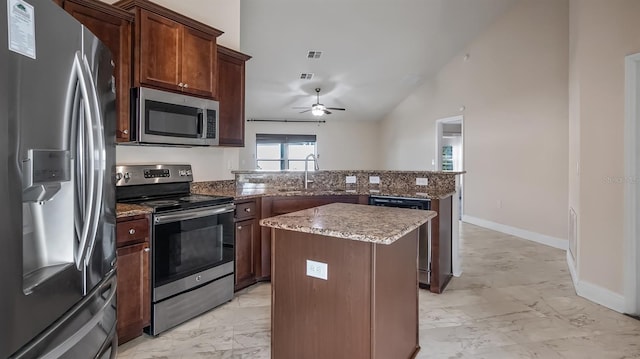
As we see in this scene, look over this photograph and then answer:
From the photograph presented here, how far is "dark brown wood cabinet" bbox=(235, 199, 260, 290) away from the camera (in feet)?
10.1

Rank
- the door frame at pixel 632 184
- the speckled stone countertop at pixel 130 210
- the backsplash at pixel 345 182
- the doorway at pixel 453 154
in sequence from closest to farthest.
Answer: the speckled stone countertop at pixel 130 210 → the door frame at pixel 632 184 → the doorway at pixel 453 154 → the backsplash at pixel 345 182

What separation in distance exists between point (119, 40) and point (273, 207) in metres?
1.85

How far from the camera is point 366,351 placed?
161 cm

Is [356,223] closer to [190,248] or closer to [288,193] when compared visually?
[190,248]

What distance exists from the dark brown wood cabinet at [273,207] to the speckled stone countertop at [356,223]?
1.19 meters

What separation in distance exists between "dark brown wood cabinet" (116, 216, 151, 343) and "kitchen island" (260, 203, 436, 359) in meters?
0.96

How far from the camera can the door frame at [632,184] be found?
2.70 m

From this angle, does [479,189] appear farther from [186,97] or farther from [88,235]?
[88,235]

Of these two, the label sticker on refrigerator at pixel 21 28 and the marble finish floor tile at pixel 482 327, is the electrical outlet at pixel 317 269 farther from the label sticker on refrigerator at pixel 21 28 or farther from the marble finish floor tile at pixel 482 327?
the label sticker on refrigerator at pixel 21 28

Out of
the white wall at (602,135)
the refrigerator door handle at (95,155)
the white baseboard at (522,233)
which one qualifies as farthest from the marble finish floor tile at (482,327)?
the white baseboard at (522,233)

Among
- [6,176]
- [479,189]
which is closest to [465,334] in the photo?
[6,176]

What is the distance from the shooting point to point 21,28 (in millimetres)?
875

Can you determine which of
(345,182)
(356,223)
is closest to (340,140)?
(345,182)

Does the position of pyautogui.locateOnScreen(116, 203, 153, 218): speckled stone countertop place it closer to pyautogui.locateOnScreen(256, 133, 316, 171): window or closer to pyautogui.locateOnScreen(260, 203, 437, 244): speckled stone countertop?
pyautogui.locateOnScreen(260, 203, 437, 244): speckled stone countertop
